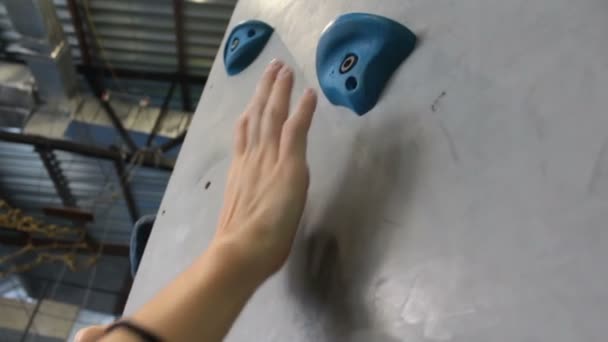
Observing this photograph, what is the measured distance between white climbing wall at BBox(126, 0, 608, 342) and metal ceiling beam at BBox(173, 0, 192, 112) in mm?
→ 2615

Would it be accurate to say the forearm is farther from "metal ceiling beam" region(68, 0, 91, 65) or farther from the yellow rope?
the yellow rope

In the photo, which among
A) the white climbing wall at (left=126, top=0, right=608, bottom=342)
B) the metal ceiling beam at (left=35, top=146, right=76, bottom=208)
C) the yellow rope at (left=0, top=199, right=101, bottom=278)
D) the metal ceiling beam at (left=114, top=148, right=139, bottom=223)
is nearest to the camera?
the white climbing wall at (left=126, top=0, right=608, bottom=342)

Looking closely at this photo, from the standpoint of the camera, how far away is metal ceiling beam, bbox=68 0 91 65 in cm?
299

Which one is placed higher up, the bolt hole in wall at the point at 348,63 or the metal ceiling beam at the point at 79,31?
the bolt hole in wall at the point at 348,63

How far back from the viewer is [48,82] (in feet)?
9.95

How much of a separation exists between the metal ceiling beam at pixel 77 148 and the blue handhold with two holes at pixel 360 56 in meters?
2.64

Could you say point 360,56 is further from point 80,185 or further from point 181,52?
point 80,185

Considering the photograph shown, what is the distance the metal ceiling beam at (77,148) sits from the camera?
3.03 m

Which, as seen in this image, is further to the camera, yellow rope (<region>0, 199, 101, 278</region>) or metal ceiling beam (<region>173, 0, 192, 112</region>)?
yellow rope (<region>0, 199, 101, 278</region>)

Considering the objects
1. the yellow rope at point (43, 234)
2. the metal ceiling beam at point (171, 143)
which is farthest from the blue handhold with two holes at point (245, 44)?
the yellow rope at point (43, 234)

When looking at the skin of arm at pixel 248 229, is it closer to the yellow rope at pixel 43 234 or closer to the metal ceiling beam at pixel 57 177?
the yellow rope at pixel 43 234

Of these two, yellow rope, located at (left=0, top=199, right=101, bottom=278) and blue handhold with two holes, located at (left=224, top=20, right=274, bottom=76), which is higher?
blue handhold with two holes, located at (left=224, top=20, right=274, bottom=76)

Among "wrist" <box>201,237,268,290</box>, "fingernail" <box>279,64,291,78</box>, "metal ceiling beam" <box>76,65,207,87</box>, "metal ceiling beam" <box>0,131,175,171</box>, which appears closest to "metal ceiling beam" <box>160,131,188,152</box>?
"metal ceiling beam" <box>0,131,175,171</box>

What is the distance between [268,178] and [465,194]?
0.16m
